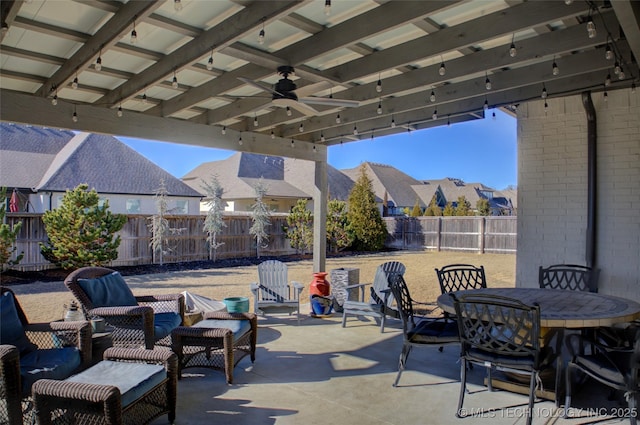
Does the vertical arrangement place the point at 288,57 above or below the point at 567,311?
above

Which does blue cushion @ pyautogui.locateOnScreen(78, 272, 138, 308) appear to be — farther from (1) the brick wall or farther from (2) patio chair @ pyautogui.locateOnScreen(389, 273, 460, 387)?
(1) the brick wall

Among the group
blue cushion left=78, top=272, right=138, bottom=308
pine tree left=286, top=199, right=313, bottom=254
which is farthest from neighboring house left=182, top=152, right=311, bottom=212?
blue cushion left=78, top=272, right=138, bottom=308

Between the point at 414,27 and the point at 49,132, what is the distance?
61.0ft

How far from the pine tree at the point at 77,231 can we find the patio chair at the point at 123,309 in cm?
651

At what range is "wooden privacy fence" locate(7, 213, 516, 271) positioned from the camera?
1059 centimetres

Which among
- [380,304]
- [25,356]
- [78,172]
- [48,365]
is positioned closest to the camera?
[48,365]

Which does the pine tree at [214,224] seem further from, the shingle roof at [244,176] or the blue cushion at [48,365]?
the blue cushion at [48,365]

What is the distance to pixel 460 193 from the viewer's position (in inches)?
1443

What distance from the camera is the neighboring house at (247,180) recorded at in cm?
2212

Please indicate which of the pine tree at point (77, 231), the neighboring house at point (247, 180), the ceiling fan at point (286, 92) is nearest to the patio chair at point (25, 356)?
the ceiling fan at point (286, 92)

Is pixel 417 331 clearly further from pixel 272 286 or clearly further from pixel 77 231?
pixel 77 231

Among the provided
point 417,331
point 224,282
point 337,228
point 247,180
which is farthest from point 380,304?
point 247,180

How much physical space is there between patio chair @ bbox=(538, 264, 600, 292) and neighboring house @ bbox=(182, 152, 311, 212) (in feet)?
53.7

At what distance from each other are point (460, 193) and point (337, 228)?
22.8 metres
